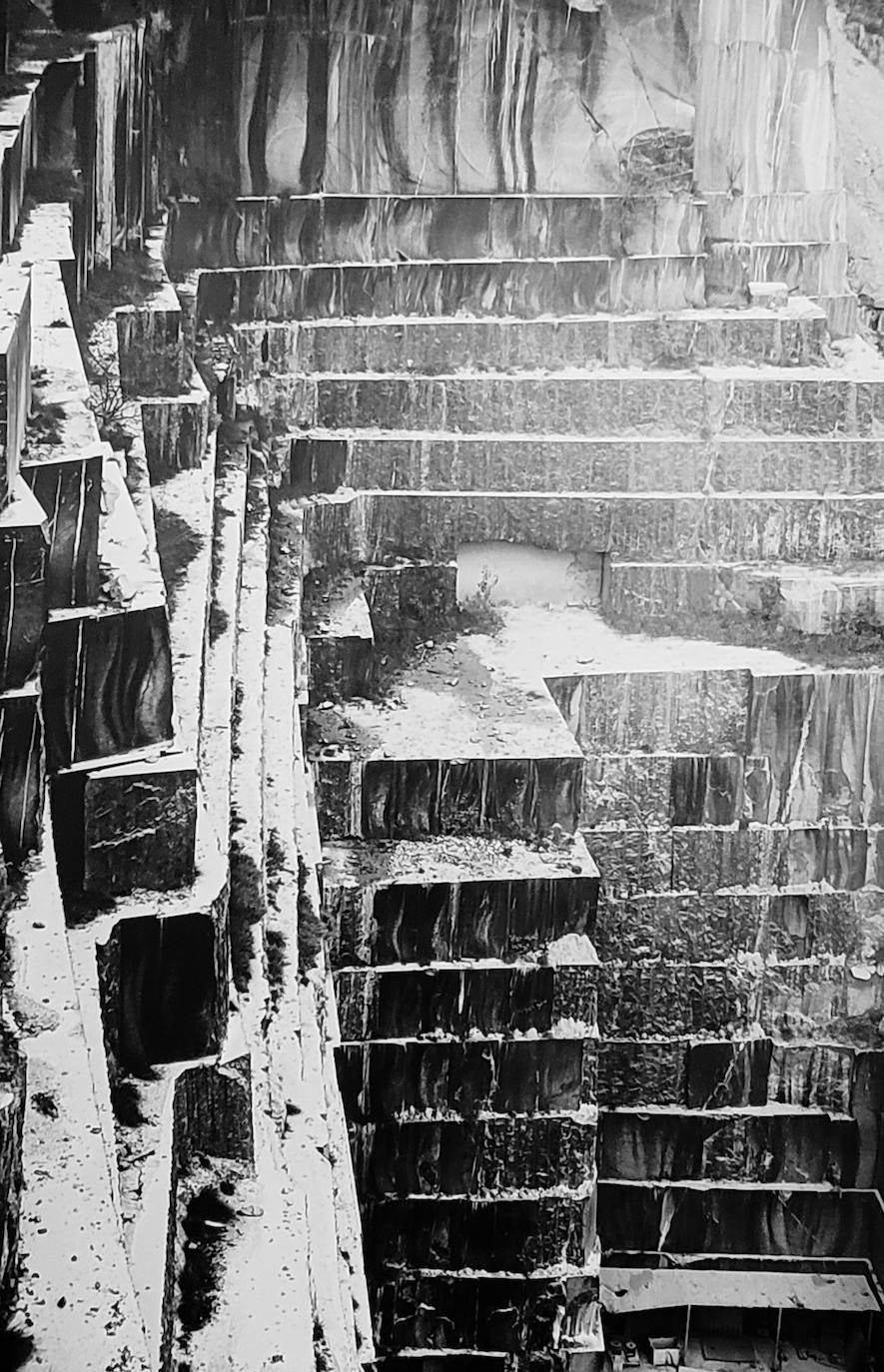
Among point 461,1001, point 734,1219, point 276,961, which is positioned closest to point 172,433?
point 276,961

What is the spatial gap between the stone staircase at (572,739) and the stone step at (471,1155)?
20 mm

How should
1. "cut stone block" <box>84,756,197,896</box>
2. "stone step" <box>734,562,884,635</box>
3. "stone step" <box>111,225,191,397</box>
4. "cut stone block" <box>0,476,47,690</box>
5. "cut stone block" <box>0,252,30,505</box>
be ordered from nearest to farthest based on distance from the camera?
"cut stone block" <box>0,476,47,690</box>
"cut stone block" <box>0,252,30,505</box>
"cut stone block" <box>84,756,197,896</box>
"stone step" <box>111,225,191,397</box>
"stone step" <box>734,562,884,635</box>

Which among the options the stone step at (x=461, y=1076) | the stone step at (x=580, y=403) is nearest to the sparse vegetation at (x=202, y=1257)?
the stone step at (x=461, y=1076)

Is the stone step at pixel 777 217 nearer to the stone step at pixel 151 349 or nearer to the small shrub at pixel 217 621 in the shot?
A: the stone step at pixel 151 349

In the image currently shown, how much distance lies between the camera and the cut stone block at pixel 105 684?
5.52 m

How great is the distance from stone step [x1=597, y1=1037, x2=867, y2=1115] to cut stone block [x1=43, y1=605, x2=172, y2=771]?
22.8 feet

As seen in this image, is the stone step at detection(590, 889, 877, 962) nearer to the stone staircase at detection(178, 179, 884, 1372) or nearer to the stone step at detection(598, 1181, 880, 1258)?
the stone staircase at detection(178, 179, 884, 1372)

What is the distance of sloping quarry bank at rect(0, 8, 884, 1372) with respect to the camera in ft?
18.1

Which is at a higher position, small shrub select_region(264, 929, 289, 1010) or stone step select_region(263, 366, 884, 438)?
stone step select_region(263, 366, 884, 438)

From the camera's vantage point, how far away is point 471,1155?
32.1ft

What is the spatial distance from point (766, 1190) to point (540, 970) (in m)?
3.57

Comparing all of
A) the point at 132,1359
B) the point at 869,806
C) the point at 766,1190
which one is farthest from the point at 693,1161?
the point at 132,1359

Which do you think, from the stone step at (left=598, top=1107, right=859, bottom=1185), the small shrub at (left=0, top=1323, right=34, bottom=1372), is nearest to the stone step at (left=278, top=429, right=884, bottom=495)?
the stone step at (left=598, top=1107, right=859, bottom=1185)

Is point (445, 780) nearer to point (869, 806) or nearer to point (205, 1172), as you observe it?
point (869, 806)
